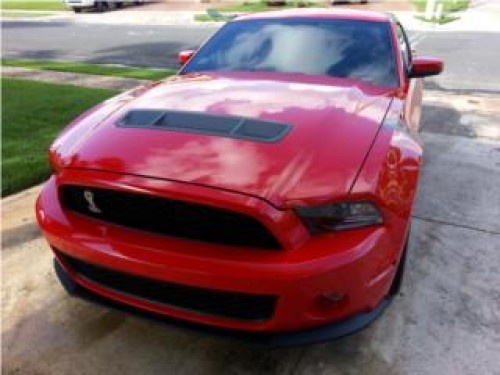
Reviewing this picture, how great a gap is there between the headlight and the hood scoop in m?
0.45

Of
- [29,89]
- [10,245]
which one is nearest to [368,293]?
[10,245]

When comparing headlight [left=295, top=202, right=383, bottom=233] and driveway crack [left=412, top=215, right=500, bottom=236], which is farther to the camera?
driveway crack [left=412, top=215, right=500, bottom=236]

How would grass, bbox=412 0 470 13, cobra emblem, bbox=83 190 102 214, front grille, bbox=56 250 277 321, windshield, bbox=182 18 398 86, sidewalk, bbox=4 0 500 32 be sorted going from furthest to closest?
grass, bbox=412 0 470 13 → sidewalk, bbox=4 0 500 32 → windshield, bbox=182 18 398 86 → cobra emblem, bbox=83 190 102 214 → front grille, bbox=56 250 277 321

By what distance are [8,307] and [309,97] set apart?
208 centimetres

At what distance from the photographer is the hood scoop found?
250cm

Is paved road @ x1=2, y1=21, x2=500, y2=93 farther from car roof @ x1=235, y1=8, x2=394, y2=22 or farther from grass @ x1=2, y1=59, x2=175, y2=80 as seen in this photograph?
car roof @ x1=235, y1=8, x2=394, y2=22

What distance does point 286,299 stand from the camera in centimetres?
208

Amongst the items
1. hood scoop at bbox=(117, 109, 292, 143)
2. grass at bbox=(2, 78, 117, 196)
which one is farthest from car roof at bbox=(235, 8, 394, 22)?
grass at bbox=(2, 78, 117, 196)

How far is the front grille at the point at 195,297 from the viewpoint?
216cm

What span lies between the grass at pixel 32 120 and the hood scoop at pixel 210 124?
229 cm

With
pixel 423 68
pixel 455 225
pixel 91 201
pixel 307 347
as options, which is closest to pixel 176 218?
pixel 91 201

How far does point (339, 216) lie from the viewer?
2.20 m

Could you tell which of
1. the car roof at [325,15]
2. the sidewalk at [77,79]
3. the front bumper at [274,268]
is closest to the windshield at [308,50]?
the car roof at [325,15]

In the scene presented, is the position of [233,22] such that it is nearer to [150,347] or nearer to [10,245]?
[10,245]
